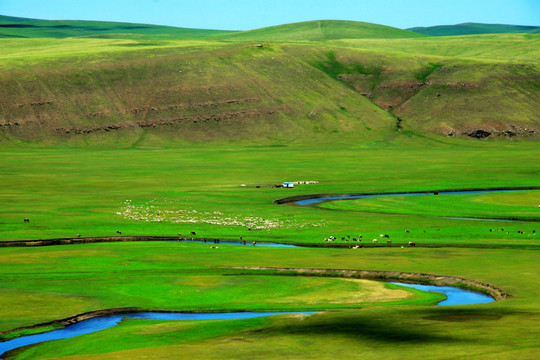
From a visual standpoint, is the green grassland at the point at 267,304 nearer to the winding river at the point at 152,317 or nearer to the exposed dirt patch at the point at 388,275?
the winding river at the point at 152,317

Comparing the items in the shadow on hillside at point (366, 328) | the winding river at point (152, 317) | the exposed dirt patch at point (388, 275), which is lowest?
the exposed dirt patch at point (388, 275)

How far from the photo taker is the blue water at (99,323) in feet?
123

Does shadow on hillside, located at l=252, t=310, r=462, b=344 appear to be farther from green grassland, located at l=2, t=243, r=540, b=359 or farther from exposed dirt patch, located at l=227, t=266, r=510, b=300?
exposed dirt patch, located at l=227, t=266, r=510, b=300

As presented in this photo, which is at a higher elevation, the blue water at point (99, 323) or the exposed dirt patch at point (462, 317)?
the exposed dirt patch at point (462, 317)

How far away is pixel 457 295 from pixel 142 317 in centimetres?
1692

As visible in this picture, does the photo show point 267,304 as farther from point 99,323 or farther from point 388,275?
point 388,275

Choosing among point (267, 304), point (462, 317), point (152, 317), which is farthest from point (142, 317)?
point (462, 317)

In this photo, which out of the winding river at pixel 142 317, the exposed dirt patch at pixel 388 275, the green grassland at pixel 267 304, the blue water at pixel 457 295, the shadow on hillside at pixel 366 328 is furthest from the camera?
the exposed dirt patch at pixel 388 275

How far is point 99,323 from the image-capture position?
41188 mm

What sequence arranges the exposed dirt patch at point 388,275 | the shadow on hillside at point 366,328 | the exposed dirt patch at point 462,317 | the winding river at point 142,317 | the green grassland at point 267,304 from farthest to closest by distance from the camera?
1. the exposed dirt patch at point 388,275
2. the winding river at point 142,317
3. the exposed dirt patch at point 462,317
4. the shadow on hillside at point 366,328
5. the green grassland at point 267,304

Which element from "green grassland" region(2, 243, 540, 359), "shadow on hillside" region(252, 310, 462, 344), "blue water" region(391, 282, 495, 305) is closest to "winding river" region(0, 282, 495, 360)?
"blue water" region(391, 282, 495, 305)

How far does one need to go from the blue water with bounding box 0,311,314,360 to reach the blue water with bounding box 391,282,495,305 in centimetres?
812

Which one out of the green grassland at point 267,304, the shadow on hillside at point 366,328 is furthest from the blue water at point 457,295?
the shadow on hillside at point 366,328

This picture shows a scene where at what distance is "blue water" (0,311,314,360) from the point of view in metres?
37.5
